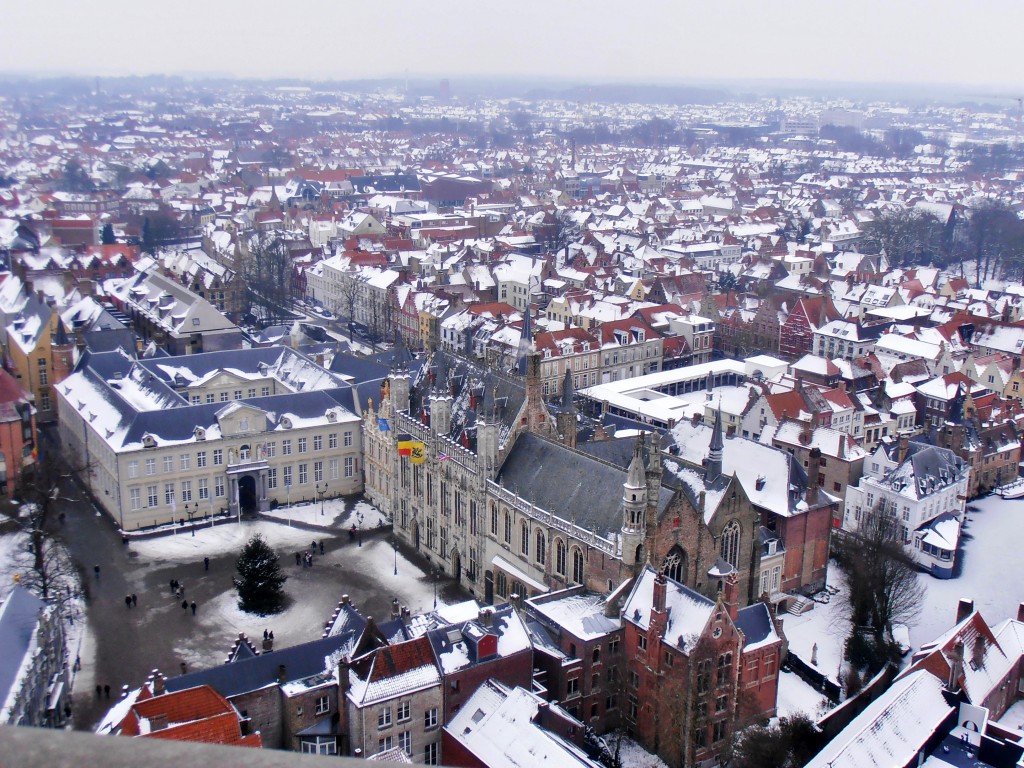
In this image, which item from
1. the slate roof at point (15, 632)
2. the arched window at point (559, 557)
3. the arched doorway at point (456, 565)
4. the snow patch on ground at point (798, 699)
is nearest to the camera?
the slate roof at point (15, 632)

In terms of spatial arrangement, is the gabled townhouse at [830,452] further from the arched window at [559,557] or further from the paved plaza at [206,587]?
the paved plaza at [206,587]

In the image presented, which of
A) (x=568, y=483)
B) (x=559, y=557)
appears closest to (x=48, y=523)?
(x=559, y=557)

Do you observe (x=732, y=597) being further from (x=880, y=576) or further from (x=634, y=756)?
(x=880, y=576)

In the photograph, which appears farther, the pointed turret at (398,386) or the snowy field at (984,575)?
the pointed turret at (398,386)

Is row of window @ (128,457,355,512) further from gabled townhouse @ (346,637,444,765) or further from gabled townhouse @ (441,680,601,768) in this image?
gabled townhouse @ (441,680,601,768)

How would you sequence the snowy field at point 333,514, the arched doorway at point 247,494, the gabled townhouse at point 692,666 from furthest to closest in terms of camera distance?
the arched doorway at point 247,494 → the snowy field at point 333,514 → the gabled townhouse at point 692,666

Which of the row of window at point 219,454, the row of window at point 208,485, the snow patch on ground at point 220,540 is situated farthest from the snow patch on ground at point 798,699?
the row of window at point 219,454

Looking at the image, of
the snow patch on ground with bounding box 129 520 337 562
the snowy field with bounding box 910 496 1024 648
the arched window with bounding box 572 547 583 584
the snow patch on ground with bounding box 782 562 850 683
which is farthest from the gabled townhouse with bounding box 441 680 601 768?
Answer: the snow patch on ground with bounding box 129 520 337 562
